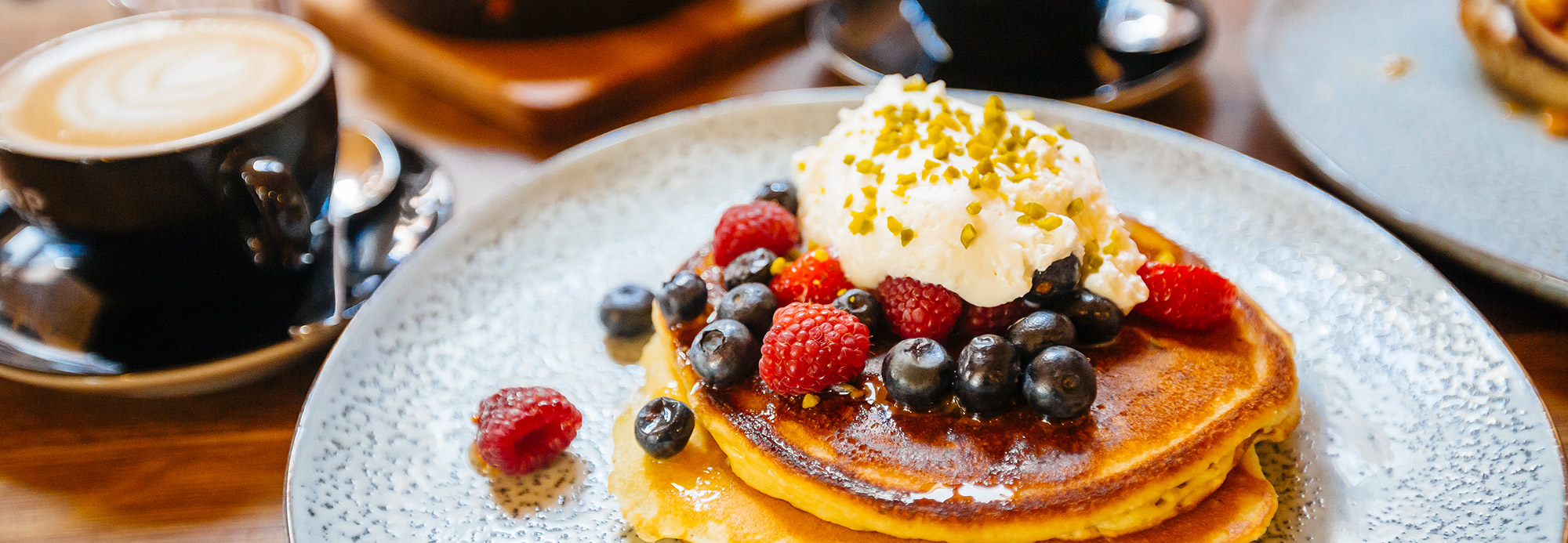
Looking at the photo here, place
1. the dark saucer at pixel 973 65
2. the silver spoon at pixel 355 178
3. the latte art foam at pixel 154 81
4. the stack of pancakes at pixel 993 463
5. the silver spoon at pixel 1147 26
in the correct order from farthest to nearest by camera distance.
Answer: the silver spoon at pixel 1147 26 → the dark saucer at pixel 973 65 → the silver spoon at pixel 355 178 → the latte art foam at pixel 154 81 → the stack of pancakes at pixel 993 463

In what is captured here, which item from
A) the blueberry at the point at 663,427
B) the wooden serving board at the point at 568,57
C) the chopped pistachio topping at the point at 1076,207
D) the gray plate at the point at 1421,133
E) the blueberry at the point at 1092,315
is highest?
the chopped pistachio topping at the point at 1076,207

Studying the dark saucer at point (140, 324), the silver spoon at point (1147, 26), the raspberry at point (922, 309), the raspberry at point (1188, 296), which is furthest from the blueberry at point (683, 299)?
the silver spoon at point (1147, 26)

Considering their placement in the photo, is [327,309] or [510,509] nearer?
[510,509]

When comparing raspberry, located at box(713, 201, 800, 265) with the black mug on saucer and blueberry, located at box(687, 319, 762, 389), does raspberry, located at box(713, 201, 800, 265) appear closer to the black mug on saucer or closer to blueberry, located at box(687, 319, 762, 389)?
blueberry, located at box(687, 319, 762, 389)

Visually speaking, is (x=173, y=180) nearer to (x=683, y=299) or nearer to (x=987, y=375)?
(x=683, y=299)

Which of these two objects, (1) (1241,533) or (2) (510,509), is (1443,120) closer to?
(1) (1241,533)

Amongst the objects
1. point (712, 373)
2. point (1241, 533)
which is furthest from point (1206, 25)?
point (712, 373)

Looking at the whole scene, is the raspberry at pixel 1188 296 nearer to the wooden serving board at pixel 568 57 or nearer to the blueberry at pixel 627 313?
the blueberry at pixel 627 313
